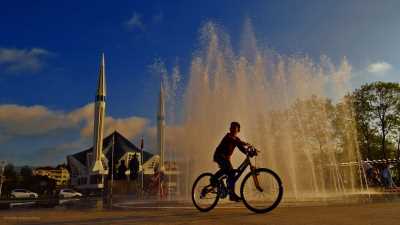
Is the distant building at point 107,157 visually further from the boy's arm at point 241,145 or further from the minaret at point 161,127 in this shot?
the boy's arm at point 241,145

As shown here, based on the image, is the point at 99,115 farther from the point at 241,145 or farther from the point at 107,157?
the point at 241,145

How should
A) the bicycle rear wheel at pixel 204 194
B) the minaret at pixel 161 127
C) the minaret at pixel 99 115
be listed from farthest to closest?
1. the minaret at pixel 161 127
2. the minaret at pixel 99 115
3. the bicycle rear wheel at pixel 204 194

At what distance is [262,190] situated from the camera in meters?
7.57

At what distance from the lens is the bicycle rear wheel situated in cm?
830

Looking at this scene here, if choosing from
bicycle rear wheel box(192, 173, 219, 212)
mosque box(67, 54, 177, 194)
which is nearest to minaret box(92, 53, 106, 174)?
mosque box(67, 54, 177, 194)

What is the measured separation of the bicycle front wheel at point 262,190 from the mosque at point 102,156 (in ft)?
155

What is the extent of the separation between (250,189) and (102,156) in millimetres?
85769

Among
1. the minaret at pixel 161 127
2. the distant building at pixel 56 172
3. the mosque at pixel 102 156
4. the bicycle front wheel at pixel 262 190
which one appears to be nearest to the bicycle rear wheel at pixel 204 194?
the bicycle front wheel at pixel 262 190

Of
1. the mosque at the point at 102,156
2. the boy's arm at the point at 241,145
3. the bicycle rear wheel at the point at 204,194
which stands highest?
the mosque at the point at 102,156

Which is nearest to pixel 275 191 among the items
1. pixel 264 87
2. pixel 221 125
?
pixel 221 125

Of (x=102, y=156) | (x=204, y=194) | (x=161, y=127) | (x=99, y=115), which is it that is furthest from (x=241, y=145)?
(x=102, y=156)

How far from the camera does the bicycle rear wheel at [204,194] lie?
327 inches

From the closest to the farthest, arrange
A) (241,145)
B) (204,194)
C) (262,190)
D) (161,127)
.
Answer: (262,190) < (241,145) < (204,194) < (161,127)

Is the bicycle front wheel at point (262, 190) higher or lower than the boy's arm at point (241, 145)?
lower
